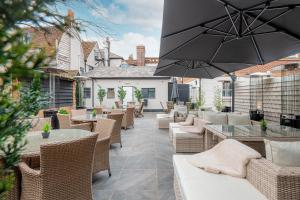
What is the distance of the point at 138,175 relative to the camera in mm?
4125

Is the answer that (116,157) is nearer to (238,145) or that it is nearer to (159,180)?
(159,180)

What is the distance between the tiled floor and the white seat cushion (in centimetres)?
78

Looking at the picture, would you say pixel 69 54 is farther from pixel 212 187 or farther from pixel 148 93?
pixel 212 187

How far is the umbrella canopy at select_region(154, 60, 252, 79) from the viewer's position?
6.53m

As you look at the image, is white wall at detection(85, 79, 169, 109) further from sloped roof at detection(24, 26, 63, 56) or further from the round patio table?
sloped roof at detection(24, 26, 63, 56)

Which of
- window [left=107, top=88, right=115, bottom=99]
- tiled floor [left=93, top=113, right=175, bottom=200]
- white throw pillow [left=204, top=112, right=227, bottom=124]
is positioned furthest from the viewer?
window [left=107, top=88, right=115, bottom=99]

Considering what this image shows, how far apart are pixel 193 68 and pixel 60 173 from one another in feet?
17.9

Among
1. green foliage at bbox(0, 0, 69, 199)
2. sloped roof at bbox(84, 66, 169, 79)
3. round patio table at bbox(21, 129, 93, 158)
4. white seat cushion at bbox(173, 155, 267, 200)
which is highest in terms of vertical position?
sloped roof at bbox(84, 66, 169, 79)

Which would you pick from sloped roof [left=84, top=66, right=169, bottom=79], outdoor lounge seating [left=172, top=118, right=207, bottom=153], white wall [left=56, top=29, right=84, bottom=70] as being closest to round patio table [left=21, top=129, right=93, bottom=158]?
outdoor lounge seating [left=172, top=118, right=207, bottom=153]

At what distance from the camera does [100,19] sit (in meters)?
1.06

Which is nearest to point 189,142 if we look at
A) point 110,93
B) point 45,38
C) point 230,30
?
point 230,30

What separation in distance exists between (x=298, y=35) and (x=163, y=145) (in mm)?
4090

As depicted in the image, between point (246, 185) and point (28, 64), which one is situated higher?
point (28, 64)

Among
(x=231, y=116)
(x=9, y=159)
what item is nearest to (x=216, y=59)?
(x=231, y=116)
